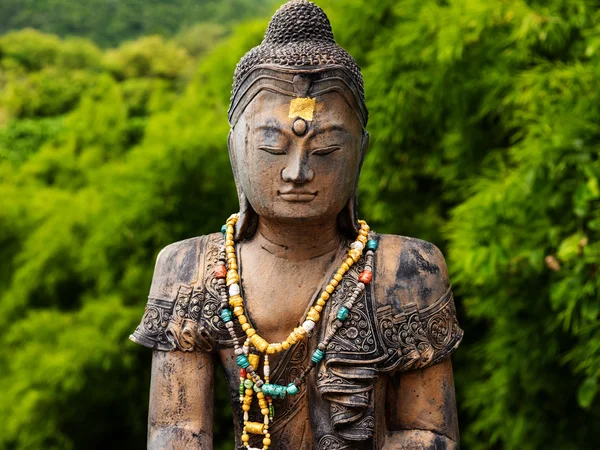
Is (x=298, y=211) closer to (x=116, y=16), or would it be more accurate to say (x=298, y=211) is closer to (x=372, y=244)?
(x=372, y=244)

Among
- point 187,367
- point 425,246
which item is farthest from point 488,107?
point 187,367

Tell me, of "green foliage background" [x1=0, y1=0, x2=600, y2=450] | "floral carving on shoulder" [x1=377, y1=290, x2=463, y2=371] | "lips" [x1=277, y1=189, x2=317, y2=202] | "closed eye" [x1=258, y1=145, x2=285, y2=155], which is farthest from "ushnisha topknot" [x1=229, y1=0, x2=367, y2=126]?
"green foliage background" [x1=0, y1=0, x2=600, y2=450]

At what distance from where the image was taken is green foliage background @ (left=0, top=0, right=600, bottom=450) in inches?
193

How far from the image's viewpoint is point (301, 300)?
2648 millimetres

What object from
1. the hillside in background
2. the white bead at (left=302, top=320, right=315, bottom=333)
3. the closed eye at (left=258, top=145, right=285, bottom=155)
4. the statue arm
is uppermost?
the hillside in background

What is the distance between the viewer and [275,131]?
8.32ft

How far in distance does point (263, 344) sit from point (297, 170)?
1.52 feet

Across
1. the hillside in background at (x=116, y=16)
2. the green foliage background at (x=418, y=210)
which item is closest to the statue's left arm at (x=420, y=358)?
the green foliage background at (x=418, y=210)

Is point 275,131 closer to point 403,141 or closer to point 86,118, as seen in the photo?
point 403,141

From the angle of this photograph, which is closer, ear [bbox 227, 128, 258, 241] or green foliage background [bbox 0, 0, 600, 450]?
ear [bbox 227, 128, 258, 241]

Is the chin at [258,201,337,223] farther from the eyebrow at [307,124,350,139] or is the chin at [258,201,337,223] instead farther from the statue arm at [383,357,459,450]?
the statue arm at [383,357,459,450]

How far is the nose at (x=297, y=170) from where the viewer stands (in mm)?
2514

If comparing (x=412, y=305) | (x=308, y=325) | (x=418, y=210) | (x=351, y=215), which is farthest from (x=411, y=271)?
(x=418, y=210)

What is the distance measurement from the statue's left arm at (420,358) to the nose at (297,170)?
0.37 metres
